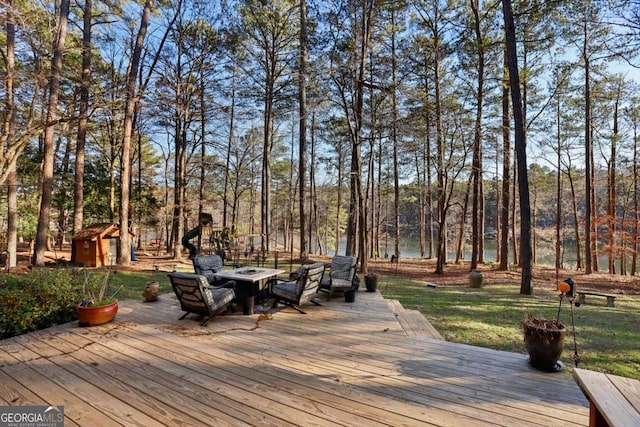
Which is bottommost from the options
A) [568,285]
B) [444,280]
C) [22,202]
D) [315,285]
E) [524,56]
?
[444,280]

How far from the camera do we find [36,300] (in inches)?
155

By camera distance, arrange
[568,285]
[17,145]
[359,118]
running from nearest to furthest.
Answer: [568,285] → [17,145] → [359,118]

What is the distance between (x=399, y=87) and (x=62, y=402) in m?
10.4

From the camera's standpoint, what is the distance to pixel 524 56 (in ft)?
39.6

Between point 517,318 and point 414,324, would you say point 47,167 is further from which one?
point 517,318

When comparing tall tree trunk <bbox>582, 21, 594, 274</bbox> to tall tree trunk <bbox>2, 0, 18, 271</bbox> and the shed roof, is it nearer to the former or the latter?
tall tree trunk <bbox>2, 0, 18, 271</bbox>

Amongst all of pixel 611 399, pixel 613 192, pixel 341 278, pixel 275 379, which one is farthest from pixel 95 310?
pixel 613 192

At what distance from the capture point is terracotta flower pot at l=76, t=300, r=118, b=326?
154 inches

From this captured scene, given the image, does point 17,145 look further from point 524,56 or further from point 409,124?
point 524,56

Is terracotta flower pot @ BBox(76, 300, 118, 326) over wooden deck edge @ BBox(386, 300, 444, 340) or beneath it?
over

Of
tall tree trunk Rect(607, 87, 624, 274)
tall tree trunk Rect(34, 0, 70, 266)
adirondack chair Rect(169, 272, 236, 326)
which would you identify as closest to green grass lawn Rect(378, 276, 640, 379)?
adirondack chair Rect(169, 272, 236, 326)

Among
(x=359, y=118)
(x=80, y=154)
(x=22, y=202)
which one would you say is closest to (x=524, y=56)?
(x=359, y=118)

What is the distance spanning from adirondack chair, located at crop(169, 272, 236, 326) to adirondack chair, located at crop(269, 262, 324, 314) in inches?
36.0

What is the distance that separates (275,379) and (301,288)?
6.77 feet
